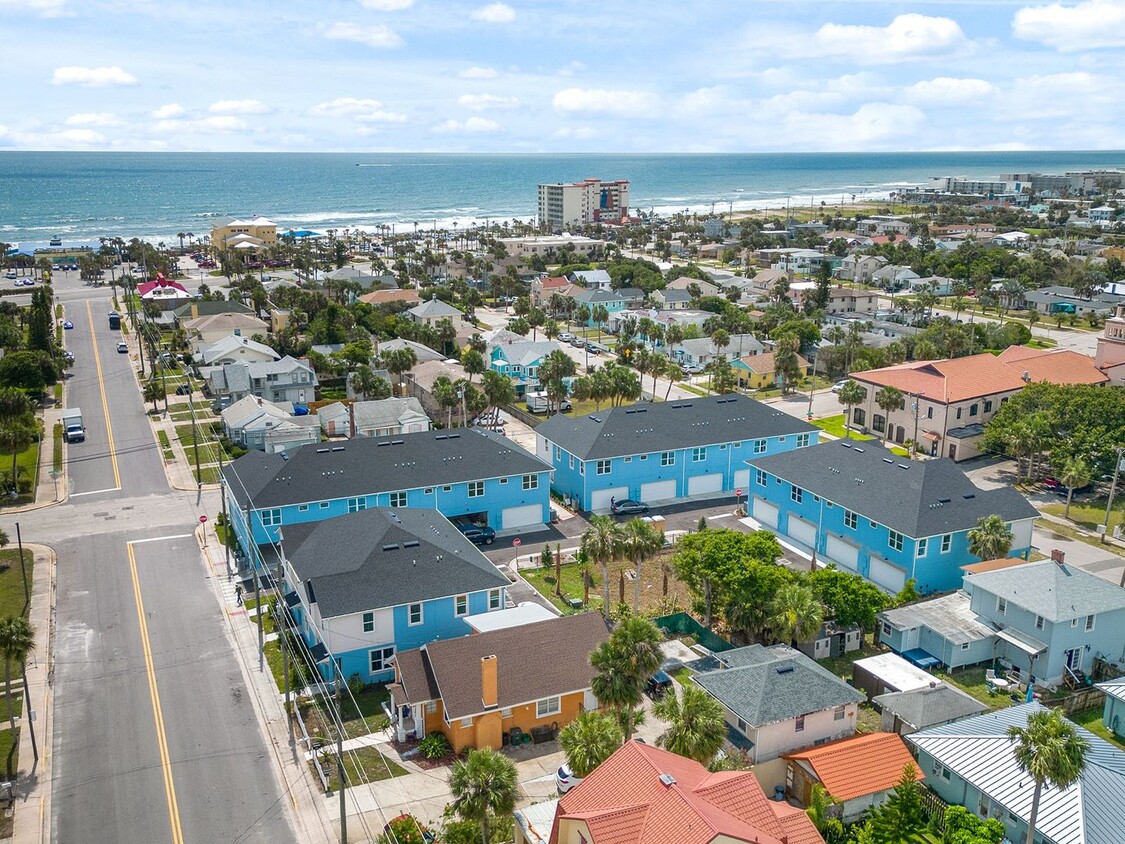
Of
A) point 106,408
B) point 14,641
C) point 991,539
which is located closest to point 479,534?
point 14,641

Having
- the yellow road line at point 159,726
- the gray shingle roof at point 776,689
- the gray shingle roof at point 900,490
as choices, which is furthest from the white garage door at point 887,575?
the yellow road line at point 159,726

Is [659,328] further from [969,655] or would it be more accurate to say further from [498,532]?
[969,655]

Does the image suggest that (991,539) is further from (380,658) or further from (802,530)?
(380,658)

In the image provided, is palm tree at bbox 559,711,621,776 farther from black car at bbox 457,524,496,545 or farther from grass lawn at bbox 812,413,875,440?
grass lawn at bbox 812,413,875,440

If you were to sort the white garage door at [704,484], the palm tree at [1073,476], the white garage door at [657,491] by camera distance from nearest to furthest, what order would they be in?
the palm tree at [1073,476], the white garage door at [657,491], the white garage door at [704,484]

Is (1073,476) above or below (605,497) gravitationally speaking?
above

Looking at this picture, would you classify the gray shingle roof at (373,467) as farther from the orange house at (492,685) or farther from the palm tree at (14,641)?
the orange house at (492,685)

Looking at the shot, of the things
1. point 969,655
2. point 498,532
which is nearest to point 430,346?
point 498,532
